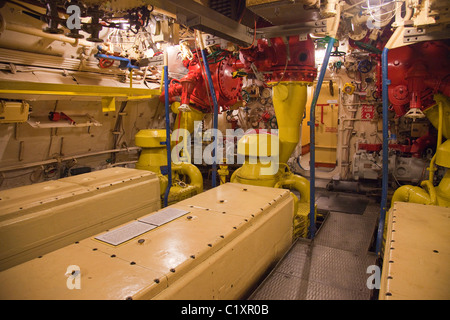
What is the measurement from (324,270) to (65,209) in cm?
236

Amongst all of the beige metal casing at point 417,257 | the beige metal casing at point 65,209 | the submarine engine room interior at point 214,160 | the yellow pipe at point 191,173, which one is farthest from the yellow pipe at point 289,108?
the beige metal casing at point 417,257

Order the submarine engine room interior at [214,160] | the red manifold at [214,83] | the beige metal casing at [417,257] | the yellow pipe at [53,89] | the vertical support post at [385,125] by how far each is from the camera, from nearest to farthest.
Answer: the beige metal casing at [417,257], the submarine engine room interior at [214,160], the vertical support post at [385,125], the yellow pipe at [53,89], the red manifold at [214,83]

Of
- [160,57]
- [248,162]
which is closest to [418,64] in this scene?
[248,162]

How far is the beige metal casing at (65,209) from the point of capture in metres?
2.19

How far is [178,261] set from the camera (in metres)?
1.63

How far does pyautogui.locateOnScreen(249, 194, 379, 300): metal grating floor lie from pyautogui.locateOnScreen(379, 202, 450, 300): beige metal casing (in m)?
0.86

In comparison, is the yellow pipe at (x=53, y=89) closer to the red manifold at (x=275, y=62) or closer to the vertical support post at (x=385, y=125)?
the red manifold at (x=275, y=62)

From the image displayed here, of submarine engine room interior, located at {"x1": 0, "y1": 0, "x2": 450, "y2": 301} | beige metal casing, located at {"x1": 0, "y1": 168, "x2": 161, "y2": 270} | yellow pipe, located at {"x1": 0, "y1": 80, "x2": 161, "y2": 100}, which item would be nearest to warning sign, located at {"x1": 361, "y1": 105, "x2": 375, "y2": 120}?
submarine engine room interior, located at {"x1": 0, "y1": 0, "x2": 450, "y2": 301}

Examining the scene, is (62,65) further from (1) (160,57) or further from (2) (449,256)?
(2) (449,256)

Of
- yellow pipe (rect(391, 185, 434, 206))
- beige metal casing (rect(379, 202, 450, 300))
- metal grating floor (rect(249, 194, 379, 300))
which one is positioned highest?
beige metal casing (rect(379, 202, 450, 300))

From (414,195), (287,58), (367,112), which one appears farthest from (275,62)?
(367,112)

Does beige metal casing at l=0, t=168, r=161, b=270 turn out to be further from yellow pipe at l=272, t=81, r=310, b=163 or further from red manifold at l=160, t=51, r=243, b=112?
yellow pipe at l=272, t=81, r=310, b=163

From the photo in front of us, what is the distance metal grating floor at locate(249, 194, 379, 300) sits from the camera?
95.3 inches

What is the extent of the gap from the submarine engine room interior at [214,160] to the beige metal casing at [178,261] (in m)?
0.01
